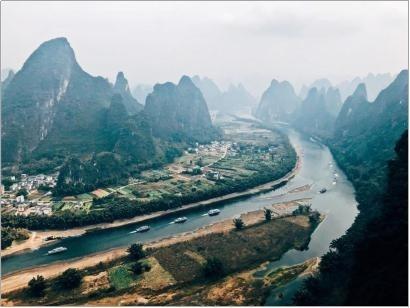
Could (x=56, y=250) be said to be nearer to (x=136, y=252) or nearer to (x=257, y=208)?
(x=136, y=252)

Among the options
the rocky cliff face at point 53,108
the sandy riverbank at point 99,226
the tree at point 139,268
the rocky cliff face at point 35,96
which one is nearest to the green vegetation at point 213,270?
the tree at point 139,268

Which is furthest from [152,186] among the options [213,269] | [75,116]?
[75,116]

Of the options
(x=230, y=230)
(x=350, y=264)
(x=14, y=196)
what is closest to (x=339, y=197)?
(x=230, y=230)

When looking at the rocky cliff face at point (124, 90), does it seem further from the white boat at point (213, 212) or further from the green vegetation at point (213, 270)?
the green vegetation at point (213, 270)

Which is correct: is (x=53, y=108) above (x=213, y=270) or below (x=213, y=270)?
above

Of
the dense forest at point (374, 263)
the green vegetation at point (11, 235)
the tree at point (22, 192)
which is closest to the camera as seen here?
the dense forest at point (374, 263)

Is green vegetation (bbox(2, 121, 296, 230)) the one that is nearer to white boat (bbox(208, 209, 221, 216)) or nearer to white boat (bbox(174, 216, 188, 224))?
white boat (bbox(174, 216, 188, 224))

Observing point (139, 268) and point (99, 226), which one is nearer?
point (139, 268)
